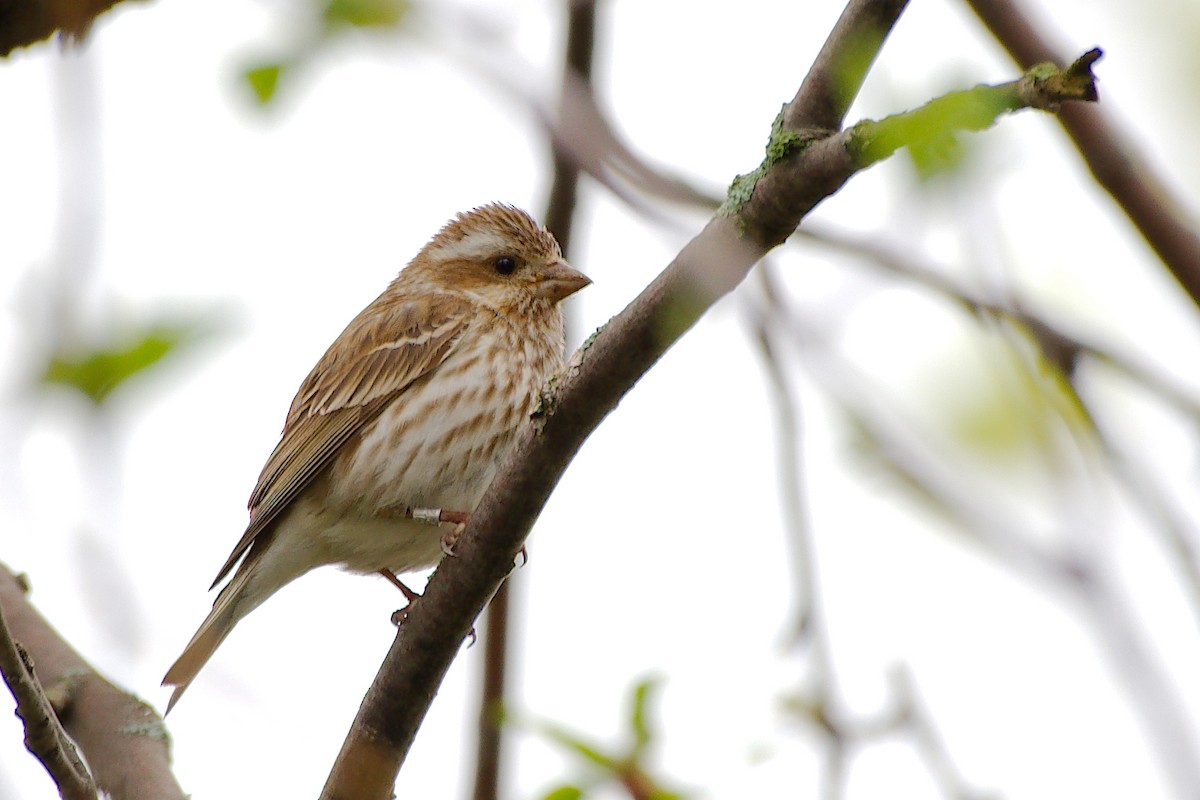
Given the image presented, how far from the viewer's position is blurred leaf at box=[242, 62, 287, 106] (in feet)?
13.5

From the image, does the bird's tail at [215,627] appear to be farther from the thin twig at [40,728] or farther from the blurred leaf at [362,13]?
the blurred leaf at [362,13]

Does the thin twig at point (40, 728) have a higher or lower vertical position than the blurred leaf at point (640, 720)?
lower

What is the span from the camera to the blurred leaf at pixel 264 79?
4.12 m

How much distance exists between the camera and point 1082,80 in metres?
3.04

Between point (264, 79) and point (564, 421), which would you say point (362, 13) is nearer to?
point (264, 79)

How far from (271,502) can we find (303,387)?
4.54ft

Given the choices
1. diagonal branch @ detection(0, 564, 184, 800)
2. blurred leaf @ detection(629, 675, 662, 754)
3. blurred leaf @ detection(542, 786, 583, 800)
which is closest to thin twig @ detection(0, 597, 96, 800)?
diagonal branch @ detection(0, 564, 184, 800)

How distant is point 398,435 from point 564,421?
301 centimetres

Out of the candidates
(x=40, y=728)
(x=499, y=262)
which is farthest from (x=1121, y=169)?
(x=499, y=262)

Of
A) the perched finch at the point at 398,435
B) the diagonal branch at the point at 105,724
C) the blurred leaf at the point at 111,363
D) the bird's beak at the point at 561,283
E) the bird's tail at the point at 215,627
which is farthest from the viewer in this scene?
the bird's beak at the point at 561,283

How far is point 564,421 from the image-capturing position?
4156 mm

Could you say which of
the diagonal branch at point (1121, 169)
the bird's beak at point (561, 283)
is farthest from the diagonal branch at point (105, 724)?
the diagonal branch at point (1121, 169)

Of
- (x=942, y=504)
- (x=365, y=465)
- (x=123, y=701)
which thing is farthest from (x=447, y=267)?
(x=942, y=504)

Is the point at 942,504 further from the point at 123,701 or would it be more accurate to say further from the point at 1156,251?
the point at 123,701
